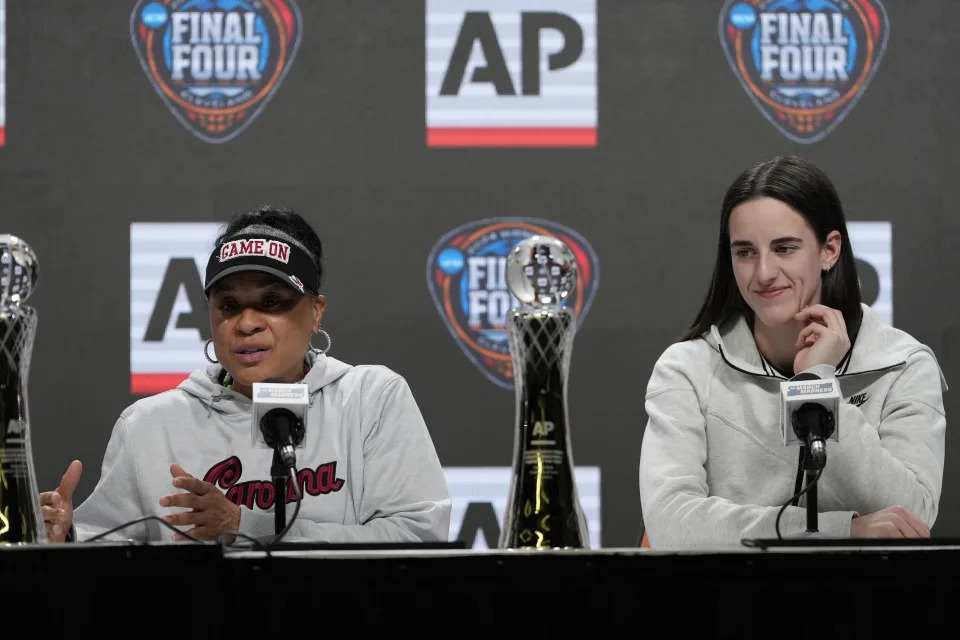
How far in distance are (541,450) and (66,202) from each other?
7.68 ft

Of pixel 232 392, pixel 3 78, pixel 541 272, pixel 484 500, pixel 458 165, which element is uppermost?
pixel 3 78

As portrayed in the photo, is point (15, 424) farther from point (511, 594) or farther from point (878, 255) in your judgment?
point (878, 255)

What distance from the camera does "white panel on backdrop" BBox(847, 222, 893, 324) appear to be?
334cm

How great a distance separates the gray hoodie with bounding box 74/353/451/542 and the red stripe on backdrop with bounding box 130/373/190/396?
0.95 meters

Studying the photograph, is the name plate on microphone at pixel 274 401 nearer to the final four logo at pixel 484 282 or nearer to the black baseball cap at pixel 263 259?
the black baseball cap at pixel 263 259

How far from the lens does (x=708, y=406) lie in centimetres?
224

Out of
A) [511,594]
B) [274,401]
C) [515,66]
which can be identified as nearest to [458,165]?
[515,66]

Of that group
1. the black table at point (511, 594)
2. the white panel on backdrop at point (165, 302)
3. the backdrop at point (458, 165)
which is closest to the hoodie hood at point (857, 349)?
the backdrop at point (458, 165)

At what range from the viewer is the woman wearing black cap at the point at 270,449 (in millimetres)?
2115

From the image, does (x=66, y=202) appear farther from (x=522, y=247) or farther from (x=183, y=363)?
(x=522, y=247)

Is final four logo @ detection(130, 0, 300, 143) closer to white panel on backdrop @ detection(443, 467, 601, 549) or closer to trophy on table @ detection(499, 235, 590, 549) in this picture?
white panel on backdrop @ detection(443, 467, 601, 549)

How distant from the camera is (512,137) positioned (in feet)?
11.1

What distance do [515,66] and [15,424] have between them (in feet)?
7.48

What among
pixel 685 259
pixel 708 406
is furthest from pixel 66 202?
pixel 708 406
